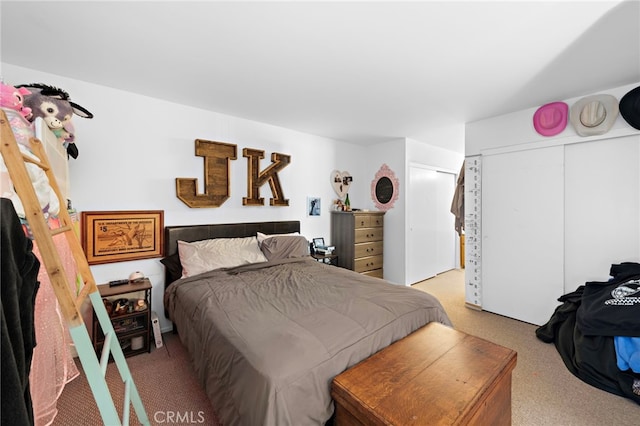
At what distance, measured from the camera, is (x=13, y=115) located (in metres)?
1.31

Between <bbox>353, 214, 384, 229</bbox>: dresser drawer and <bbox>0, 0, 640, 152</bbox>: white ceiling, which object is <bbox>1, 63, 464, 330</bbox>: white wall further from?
<bbox>353, 214, 384, 229</bbox>: dresser drawer

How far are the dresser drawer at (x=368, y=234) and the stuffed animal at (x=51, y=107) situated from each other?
3.30 m

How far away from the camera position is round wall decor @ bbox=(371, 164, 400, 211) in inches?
170

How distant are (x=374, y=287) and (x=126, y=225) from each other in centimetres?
240

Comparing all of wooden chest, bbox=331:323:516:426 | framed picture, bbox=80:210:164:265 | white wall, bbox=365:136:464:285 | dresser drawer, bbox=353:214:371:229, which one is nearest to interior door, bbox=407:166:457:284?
white wall, bbox=365:136:464:285

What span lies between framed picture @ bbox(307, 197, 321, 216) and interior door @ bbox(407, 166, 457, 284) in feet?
4.80

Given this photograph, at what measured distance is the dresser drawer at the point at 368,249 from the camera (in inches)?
159

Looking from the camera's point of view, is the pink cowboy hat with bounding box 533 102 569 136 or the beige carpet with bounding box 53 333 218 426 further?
the pink cowboy hat with bounding box 533 102 569 136

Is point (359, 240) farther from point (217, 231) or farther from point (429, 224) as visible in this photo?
point (217, 231)

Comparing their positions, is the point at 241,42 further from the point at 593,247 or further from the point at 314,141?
the point at 593,247

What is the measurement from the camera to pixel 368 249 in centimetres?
417

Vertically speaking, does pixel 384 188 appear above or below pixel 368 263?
above

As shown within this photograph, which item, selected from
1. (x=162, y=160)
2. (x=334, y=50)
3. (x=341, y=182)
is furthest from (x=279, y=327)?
(x=341, y=182)

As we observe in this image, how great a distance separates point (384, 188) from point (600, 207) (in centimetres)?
255
